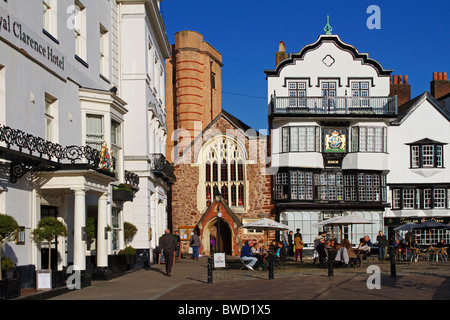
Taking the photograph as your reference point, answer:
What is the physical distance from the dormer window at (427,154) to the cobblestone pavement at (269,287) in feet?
74.8

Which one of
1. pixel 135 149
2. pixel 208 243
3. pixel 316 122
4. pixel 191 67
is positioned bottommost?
pixel 208 243

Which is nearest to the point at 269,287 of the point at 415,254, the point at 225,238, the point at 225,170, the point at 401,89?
the point at 415,254

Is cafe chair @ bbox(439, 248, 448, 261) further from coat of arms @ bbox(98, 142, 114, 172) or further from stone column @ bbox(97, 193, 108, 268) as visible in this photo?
coat of arms @ bbox(98, 142, 114, 172)

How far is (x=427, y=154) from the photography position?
4466 centimetres

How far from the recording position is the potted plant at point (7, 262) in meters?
14.0

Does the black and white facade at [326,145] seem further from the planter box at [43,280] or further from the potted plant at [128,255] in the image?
the planter box at [43,280]

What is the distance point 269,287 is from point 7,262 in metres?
6.77

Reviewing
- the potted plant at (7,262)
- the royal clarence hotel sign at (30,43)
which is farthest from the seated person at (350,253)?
the potted plant at (7,262)

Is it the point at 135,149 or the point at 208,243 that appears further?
the point at 208,243

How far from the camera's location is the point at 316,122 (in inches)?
1721

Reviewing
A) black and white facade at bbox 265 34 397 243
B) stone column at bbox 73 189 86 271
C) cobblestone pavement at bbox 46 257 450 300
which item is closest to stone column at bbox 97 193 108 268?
cobblestone pavement at bbox 46 257 450 300

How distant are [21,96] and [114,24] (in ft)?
35.2
